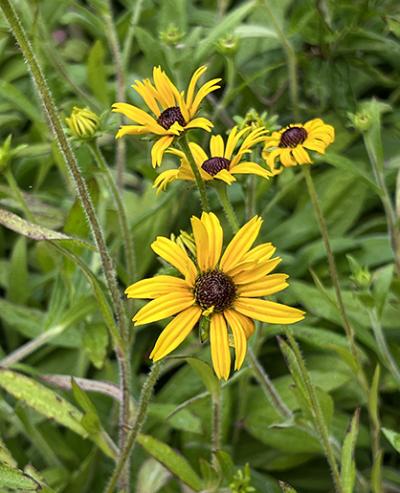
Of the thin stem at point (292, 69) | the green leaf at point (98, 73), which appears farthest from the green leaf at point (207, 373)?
the green leaf at point (98, 73)

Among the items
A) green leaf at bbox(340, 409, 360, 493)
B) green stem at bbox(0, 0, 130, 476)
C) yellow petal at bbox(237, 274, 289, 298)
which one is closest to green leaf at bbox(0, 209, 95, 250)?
green stem at bbox(0, 0, 130, 476)

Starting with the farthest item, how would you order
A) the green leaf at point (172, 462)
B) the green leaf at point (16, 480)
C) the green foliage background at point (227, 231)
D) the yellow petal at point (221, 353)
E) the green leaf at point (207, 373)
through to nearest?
1. the green foliage background at point (227, 231)
2. the green leaf at point (172, 462)
3. the green leaf at point (207, 373)
4. the green leaf at point (16, 480)
5. the yellow petal at point (221, 353)

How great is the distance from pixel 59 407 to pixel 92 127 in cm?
44

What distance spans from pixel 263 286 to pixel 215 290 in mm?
53

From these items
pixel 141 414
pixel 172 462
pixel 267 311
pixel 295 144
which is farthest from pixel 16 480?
pixel 295 144

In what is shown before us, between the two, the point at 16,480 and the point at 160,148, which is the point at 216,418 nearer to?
the point at 16,480

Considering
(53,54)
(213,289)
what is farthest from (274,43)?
(213,289)

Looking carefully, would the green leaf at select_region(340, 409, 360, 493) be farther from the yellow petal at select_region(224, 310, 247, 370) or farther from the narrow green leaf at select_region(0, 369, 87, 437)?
the narrow green leaf at select_region(0, 369, 87, 437)

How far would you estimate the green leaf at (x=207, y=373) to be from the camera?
3.36 ft

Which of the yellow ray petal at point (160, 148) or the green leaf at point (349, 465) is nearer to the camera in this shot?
the yellow ray petal at point (160, 148)

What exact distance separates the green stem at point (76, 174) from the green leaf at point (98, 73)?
0.68 meters

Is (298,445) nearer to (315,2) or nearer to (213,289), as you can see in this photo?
(213,289)

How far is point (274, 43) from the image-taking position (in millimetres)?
1760

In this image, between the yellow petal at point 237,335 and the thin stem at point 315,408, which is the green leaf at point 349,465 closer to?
the thin stem at point 315,408
